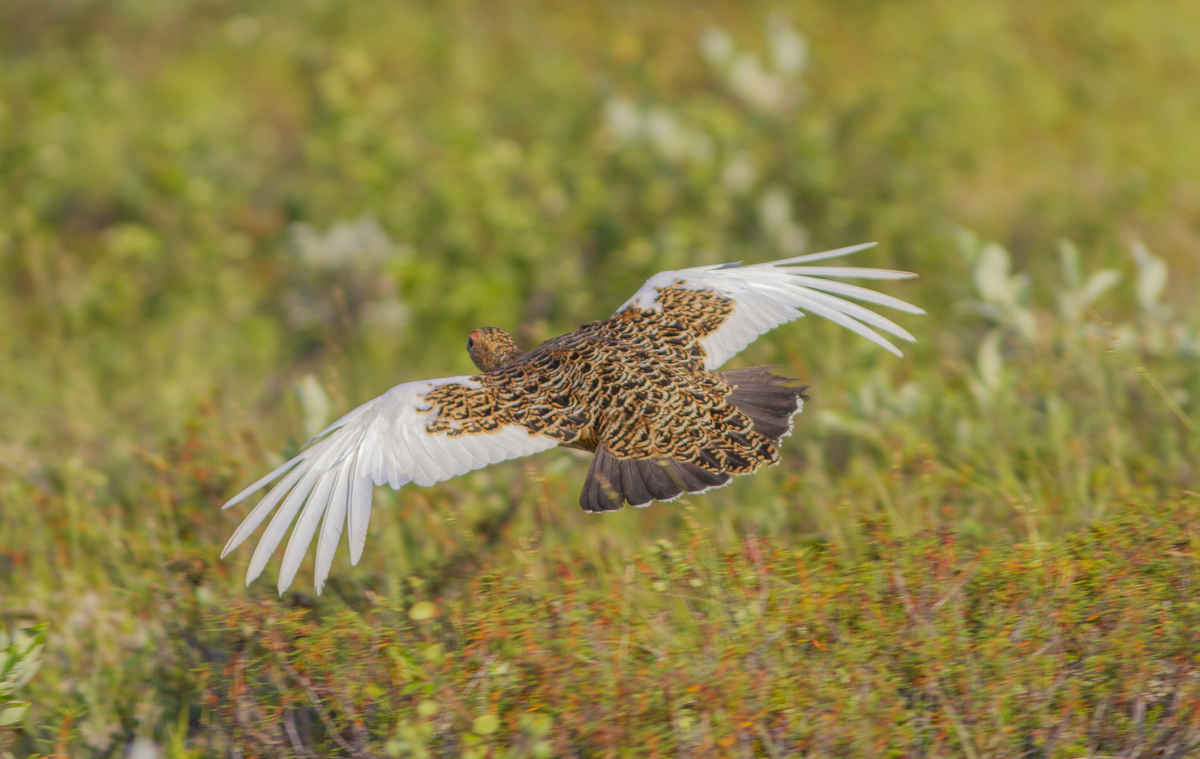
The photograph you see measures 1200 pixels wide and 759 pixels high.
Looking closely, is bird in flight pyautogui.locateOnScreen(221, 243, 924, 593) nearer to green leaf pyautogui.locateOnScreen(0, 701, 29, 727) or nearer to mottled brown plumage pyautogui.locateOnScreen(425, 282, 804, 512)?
mottled brown plumage pyautogui.locateOnScreen(425, 282, 804, 512)

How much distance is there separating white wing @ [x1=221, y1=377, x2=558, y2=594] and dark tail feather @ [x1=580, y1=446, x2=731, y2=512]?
0.56 ft

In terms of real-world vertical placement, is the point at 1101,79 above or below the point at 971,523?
above

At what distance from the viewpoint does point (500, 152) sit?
249 inches

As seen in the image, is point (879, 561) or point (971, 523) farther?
point (971, 523)

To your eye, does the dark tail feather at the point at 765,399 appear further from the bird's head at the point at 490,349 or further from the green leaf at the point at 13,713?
the green leaf at the point at 13,713

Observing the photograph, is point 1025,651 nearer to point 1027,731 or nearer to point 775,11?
point 1027,731

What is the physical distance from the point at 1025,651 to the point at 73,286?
5.56m

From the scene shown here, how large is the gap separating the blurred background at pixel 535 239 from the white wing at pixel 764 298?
1.75 feet

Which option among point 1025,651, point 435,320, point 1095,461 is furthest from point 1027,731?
point 435,320

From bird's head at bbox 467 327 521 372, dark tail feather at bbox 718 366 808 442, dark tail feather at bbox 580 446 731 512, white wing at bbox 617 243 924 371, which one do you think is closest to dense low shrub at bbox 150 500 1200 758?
dark tail feather at bbox 580 446 731 512

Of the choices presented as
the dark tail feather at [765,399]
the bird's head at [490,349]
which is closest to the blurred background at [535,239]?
the dark tail feather at [765,399]

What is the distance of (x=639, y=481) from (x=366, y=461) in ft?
2.36

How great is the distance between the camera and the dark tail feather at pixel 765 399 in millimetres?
2977

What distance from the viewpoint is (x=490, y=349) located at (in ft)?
11.3
